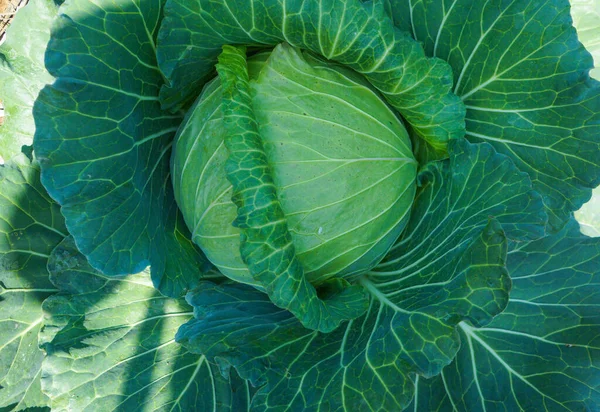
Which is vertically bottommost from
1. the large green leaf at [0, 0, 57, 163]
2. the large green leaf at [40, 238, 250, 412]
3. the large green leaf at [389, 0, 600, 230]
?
the large green leaf at [40, 238, 250, 412]

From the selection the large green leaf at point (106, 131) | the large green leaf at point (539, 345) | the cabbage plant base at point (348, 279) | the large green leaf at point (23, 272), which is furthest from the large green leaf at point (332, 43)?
the large green leaf at point (23, 272)

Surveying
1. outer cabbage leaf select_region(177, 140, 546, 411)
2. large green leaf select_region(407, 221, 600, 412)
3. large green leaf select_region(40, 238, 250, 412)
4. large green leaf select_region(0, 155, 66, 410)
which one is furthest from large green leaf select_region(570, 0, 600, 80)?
large green leaf select_region(0, 155, 66, 410)

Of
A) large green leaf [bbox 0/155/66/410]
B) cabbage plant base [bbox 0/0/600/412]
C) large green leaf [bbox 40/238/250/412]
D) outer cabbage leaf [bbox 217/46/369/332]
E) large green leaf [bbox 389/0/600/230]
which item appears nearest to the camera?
outer cabbage leaf [bbox 217/46/369/332]

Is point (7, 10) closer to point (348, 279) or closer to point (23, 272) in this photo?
point (23, 272)

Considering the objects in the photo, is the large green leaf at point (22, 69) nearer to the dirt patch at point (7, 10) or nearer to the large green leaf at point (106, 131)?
the large green leaf at point (106, 131)

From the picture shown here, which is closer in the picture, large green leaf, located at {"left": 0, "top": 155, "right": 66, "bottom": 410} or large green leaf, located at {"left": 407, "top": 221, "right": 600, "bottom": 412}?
large green leaf, located at {"left": 407, "top": 221, "right": 600, "bottom": 412}

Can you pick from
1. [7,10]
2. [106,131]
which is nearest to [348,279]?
[106,131]

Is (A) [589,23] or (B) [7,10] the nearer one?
(A) [589,23]

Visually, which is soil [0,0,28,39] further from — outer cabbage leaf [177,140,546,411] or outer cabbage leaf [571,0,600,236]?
outer cabbage leaf [571,0,600,236]
